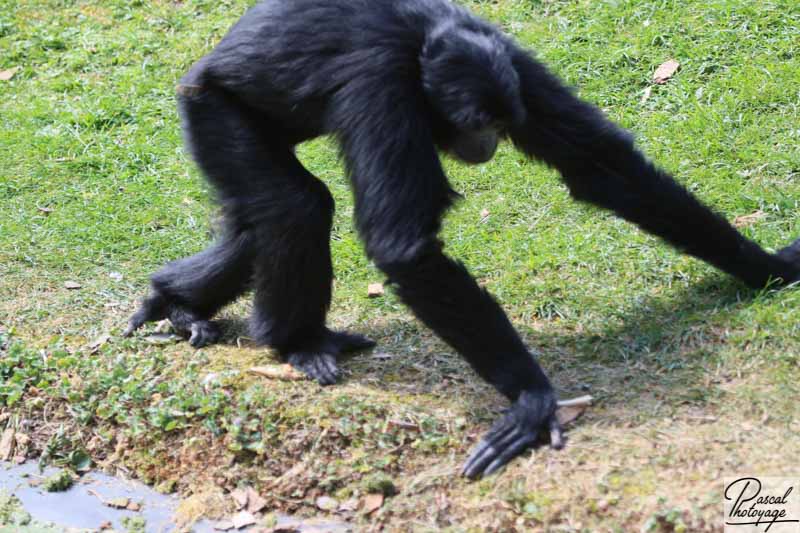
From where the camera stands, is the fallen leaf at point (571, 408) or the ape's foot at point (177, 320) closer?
the fallen leaf at point (571, 408)

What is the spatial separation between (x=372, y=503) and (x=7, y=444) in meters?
2.37

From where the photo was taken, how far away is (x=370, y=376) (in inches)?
220

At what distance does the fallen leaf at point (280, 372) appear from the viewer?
18.1 ft

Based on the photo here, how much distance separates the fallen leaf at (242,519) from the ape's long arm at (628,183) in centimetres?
252

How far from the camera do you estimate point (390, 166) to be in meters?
4.68

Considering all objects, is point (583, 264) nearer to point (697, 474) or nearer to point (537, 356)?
point (537, 356)

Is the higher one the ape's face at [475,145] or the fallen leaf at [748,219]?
the ape's face at [475,145]

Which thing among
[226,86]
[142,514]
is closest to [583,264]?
[226,86]

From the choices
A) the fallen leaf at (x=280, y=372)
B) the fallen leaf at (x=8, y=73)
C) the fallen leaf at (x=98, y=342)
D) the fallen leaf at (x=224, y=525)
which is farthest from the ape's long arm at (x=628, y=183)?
the fallen leaf at (x=8, y=73)

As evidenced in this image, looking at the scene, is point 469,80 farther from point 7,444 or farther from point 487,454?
point 7,444

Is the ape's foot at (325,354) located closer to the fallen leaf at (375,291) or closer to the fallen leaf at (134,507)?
the fallen leaf at (375,291)

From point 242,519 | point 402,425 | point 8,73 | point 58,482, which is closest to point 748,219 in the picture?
point 402,425
